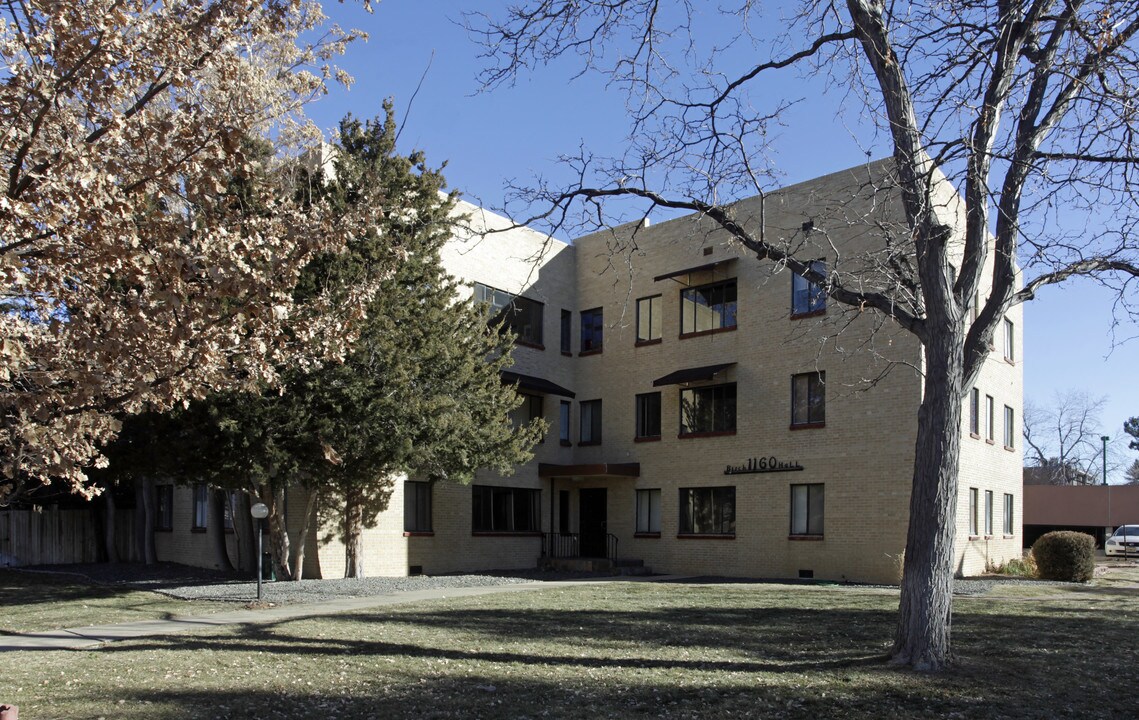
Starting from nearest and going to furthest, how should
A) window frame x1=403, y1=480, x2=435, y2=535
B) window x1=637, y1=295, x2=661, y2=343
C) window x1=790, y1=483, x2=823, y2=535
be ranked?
1. window frame x1=403, y1=480, x2=435, y2=535
2. window x1=790, y1=483, x2=823, y2=535
3. window x1=637, y1=295, x2=661, y2=343

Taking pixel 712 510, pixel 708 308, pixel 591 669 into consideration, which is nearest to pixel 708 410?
pixel 712 510

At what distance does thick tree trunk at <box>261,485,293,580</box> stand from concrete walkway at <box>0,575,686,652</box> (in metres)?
3.62

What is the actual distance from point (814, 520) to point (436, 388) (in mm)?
11508

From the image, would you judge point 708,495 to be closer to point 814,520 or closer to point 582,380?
point 814,520

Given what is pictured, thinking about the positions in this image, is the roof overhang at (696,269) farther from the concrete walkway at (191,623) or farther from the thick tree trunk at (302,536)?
the concrete walkway at (191,623)

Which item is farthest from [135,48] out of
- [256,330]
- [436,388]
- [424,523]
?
[424,523]

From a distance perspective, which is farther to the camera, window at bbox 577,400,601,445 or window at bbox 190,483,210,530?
window at bbox 577,400,601,445

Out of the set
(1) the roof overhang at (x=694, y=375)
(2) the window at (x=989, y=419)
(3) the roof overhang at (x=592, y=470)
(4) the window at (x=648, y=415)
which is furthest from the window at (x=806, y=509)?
(2) the window at (x=989, y=419)

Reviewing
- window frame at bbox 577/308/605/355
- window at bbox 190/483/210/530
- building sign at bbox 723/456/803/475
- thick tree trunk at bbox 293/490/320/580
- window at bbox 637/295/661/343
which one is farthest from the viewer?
window frame at bbox 577/308/605/355

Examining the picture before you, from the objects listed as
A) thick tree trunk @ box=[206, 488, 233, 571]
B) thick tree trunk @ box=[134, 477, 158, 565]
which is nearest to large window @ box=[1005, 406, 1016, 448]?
thick tree trunk @ box=[206, 488, 233, 571]

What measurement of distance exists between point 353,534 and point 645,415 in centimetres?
1061

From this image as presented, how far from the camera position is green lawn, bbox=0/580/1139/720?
846cm

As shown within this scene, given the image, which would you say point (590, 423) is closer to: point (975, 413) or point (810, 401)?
point (810, 401)

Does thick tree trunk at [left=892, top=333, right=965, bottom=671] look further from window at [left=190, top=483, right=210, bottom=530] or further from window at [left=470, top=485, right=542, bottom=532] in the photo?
window at [left=190, top=483, right=210, bottom=530]
